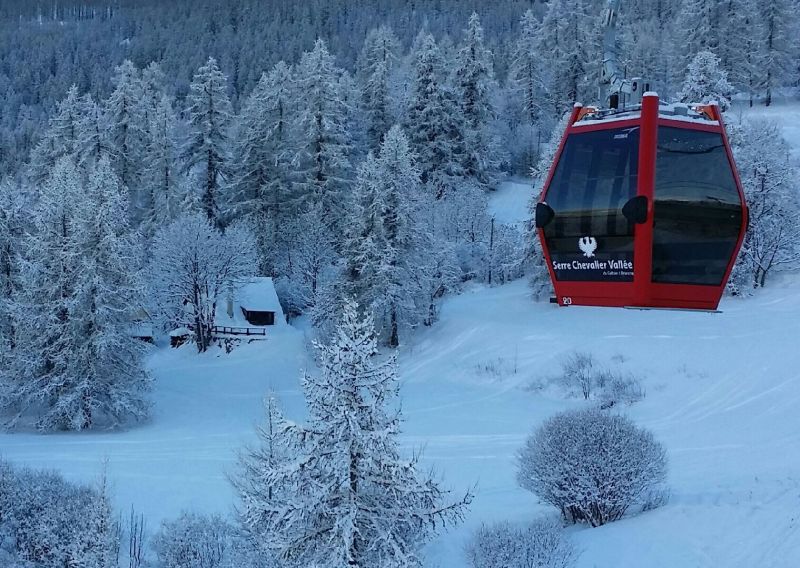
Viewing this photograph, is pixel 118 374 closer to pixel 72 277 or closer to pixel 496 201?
pixel 72 277

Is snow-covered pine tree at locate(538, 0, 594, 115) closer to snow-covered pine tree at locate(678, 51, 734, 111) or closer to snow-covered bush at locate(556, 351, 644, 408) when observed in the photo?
snow-covered pine tree at locate(678, 51, 734, 111)

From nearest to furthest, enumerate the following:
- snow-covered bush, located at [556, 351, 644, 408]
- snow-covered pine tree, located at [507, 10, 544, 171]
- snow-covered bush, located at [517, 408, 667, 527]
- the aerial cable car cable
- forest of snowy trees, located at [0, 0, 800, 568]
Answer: the aerial cable car cable, forest of snowy trees, located at [0, 0, 800, 568], snow-covered bush, located at [517, 408, 667, 527], snow-covered bush, located at [556, 351, 644, 408], snow-covered pine tree, located at [507, 10, 544, 171]

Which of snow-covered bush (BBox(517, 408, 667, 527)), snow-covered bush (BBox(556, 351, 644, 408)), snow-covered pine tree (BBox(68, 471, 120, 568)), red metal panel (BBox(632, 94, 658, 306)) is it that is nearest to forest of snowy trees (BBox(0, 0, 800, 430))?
snow-covered bush (BBox(556, 351, 644, 408))

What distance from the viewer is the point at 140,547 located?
60.5 ft

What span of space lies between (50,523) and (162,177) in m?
32.9

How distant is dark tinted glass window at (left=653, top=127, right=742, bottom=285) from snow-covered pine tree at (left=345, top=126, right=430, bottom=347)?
29654 millimetres

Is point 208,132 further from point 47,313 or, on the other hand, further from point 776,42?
point 776,42

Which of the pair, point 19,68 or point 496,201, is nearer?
point 496,201

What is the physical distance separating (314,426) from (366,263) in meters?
24.5

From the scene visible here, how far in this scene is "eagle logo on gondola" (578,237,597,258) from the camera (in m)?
9.07

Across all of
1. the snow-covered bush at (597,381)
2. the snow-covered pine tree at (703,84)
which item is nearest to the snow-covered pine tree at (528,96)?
the snow-covered pine tree at (703,84)

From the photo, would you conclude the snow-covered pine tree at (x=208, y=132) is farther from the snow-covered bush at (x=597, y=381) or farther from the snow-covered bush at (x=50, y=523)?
the snow-covered bush at (x=50, y=523)

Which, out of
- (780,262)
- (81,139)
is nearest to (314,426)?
(780,262)

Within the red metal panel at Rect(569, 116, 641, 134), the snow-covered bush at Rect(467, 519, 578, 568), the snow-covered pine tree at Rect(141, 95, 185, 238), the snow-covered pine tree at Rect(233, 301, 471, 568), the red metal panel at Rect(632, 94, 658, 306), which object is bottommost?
the snow-covered bush at Rect(467, 519, 578, 568)
